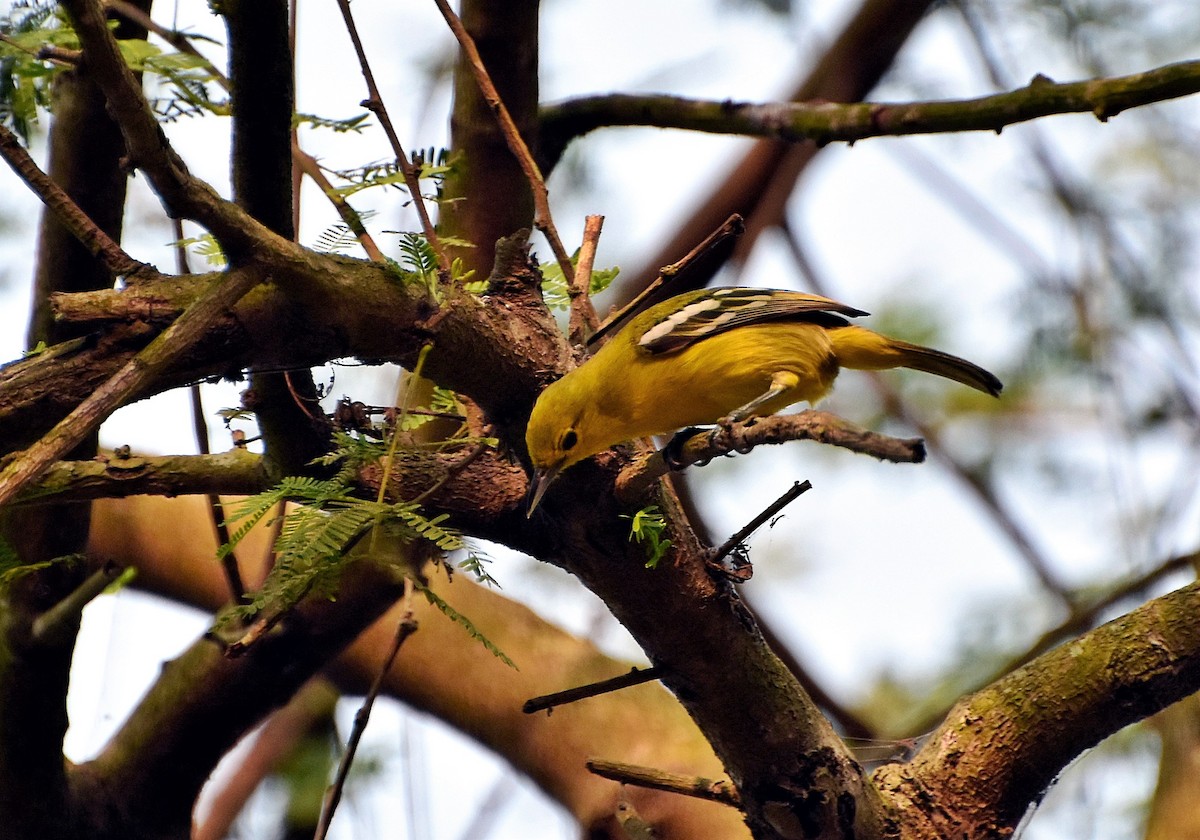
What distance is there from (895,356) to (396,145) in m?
2.03

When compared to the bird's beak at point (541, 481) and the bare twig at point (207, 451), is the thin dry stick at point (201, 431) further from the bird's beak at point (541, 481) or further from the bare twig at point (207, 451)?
Answer: the bird's beak at point (541, 481)

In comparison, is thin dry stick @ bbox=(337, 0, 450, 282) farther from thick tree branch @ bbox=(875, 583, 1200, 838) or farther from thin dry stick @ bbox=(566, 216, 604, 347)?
thick tree branch @ bbox=(875, 583, 1200, 838)

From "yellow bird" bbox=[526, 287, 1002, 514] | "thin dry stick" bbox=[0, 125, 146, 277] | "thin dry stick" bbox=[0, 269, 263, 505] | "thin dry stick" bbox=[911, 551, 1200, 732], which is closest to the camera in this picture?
"thin dry stick" bbox=[0, 269, 263, 505]

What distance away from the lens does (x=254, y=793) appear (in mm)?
5496

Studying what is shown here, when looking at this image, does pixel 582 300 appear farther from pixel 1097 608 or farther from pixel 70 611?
pixel 1097 608

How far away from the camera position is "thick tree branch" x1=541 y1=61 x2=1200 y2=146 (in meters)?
2.76

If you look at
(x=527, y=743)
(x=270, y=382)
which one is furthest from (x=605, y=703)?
(x=270, y=382)

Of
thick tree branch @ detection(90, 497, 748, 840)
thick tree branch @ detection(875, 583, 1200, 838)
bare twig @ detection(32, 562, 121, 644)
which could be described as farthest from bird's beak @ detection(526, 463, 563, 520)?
thick tree branch @ detection(90, 497, 748, 840)

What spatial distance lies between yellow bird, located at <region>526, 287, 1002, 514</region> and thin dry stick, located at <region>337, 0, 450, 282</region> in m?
0.74

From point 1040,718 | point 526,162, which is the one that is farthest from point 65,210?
point 1040,718

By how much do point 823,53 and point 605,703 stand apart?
3.51m

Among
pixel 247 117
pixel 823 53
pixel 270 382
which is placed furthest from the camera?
pixel 823 53

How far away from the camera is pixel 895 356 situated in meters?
3.91

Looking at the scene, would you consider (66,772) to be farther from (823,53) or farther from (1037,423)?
(1037,423)
